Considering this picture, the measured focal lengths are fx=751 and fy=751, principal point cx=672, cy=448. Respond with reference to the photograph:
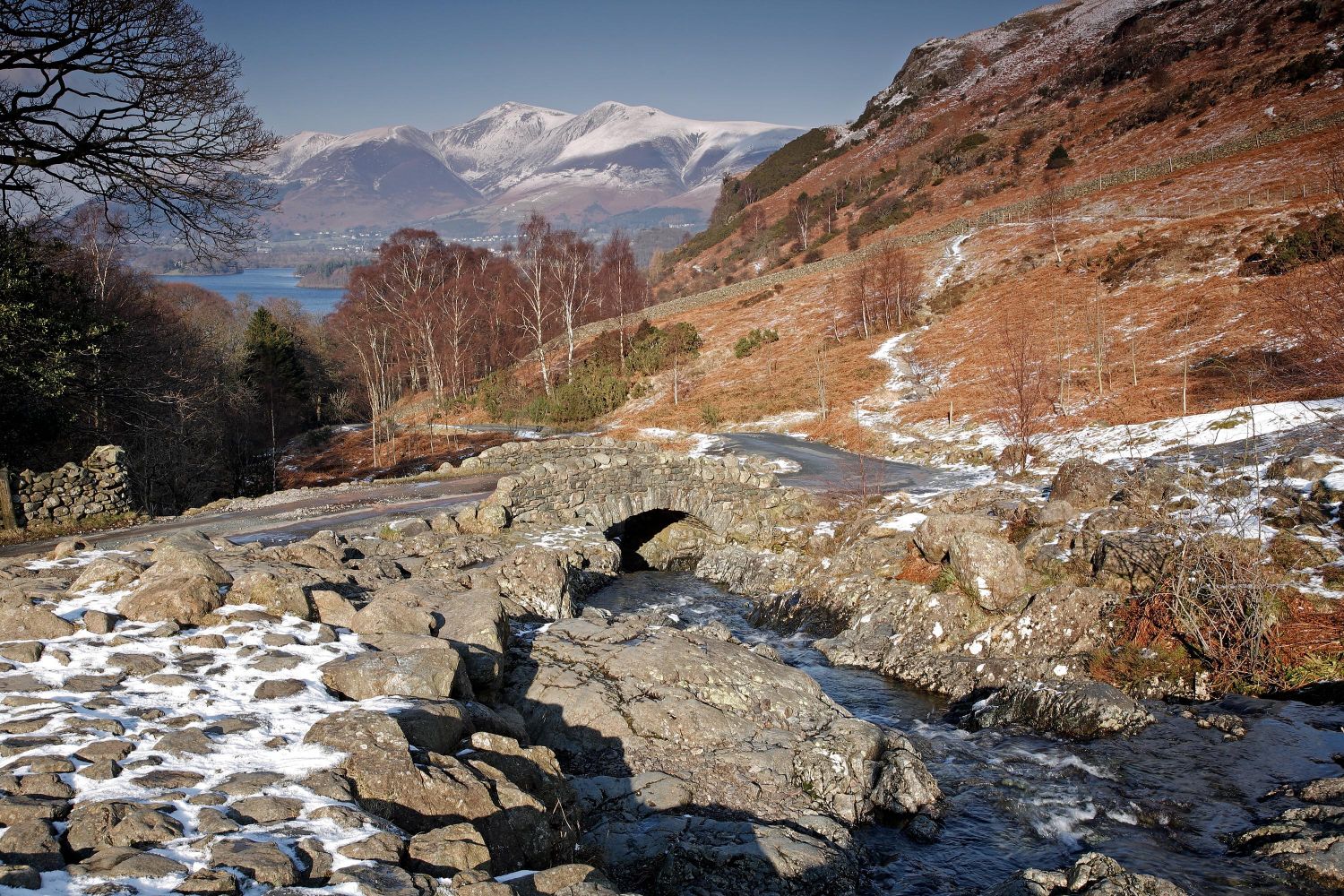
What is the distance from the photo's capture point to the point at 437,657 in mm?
6934

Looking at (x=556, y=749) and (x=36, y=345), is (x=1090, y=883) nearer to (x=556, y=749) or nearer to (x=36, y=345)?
(x=556, y=749)

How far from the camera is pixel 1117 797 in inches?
321

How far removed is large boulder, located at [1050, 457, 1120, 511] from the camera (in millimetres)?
14648

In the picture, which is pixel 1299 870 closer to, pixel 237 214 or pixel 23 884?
pixel 23 884

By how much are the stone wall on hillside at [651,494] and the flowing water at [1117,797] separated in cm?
942

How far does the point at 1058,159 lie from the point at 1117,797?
73087mm

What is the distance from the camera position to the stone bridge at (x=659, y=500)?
59.6 feet

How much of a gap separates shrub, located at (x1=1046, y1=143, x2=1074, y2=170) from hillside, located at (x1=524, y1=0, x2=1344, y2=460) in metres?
0.41

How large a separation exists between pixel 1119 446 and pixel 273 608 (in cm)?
2099

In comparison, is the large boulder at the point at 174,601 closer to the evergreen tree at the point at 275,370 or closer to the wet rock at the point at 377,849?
the wet rock at the point at 377,849

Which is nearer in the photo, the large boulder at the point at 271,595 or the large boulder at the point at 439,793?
the large boulder at the point at 439,793

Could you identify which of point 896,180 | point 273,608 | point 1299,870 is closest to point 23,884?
point 273,608

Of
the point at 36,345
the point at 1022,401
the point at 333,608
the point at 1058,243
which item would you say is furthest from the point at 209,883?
the point at 1058,243

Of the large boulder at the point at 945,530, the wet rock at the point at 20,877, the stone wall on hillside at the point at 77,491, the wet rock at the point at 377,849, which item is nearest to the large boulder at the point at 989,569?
the large boulder at the point at 945,530
